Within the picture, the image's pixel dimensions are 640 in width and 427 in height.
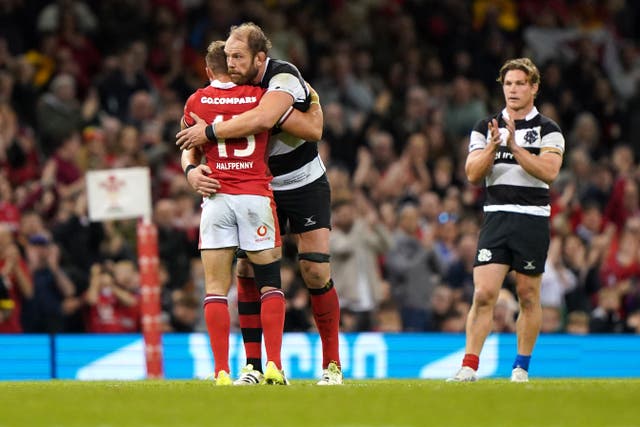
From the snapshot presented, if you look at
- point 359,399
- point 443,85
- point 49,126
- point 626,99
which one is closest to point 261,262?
point 359,399

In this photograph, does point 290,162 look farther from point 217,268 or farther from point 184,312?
point 184,312

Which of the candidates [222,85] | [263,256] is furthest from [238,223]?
[222,85]

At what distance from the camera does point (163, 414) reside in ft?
24.7

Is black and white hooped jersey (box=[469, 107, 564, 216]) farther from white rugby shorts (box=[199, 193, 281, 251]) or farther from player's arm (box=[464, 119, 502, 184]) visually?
white rugby shorts (box=[199, 193, 281, 251])

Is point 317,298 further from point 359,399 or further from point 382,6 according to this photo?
point 382,6

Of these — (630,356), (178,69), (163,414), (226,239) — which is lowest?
(630,356)

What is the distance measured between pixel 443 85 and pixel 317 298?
37.9 ft

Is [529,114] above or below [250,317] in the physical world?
above

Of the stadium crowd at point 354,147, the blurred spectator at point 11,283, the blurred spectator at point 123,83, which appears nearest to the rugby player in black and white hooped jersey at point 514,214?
the stadium crowd at point 354,147

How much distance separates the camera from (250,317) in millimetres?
10141

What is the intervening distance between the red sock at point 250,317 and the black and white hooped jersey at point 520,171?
1.83 meters

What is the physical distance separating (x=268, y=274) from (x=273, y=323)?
32 cm

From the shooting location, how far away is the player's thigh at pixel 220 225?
30.9ft

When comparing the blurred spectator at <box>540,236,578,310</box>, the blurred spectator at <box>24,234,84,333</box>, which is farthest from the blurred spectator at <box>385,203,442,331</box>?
the blurred spectator at <box>24,234,84,333</box>
